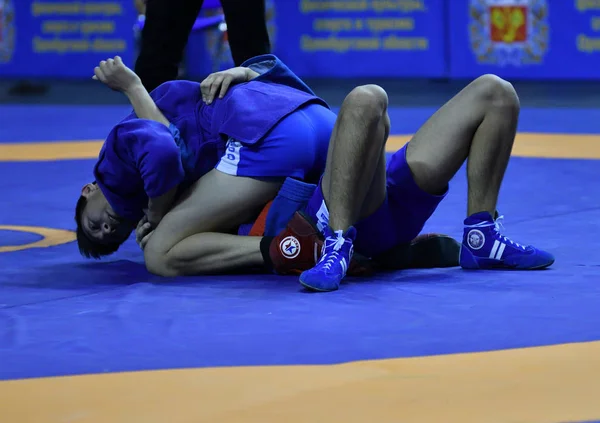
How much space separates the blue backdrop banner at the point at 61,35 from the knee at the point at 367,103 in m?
7.41

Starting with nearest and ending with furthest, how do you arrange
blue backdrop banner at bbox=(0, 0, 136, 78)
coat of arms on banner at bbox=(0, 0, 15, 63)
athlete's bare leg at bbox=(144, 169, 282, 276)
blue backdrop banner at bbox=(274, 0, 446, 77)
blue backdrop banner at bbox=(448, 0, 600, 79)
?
athlete's bare leg at bbox=(144, 169, 282, 276) < blue backdrop banner at bbox=(448, 0, 600, 79) < blue backdrop banner at bbox=(274, 0, 446, 77) < blue backdrop banner at bbox=(0, 0, 136, 78) < coat of arms on banner at bbox=(0, 0, 15, 63)

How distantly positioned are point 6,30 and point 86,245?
292 inches

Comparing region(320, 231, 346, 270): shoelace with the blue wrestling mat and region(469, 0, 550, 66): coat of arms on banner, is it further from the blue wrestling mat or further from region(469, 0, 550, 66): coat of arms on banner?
region(469, 0, 550, 66): coat of arms on banner

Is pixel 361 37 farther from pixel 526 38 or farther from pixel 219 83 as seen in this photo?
pixel 219 83

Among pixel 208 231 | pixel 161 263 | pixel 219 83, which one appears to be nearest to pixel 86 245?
pixel 161 263

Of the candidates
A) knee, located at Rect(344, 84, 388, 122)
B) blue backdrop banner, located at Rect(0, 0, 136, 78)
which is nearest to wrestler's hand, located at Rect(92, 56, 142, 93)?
knee, located at Rect(344, 84, 388, 122)

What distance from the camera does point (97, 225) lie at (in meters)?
3.98

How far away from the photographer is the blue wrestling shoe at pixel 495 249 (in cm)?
366

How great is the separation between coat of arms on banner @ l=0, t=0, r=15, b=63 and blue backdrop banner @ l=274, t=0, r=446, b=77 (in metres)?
2.60

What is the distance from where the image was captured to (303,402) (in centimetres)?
238

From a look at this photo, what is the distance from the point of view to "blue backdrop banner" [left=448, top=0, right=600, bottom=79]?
9.33 m

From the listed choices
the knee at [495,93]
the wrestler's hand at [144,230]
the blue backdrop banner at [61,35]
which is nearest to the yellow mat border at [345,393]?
the knee at [495,93]

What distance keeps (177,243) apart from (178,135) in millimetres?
353

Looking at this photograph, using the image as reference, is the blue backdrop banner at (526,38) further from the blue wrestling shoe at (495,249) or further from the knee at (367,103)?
the knee at (367,103)
